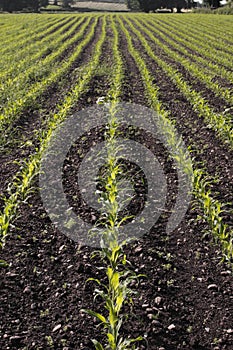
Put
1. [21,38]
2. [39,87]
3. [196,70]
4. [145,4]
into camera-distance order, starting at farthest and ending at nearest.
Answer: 1. [145,4]
2. [21,38]
3. [196,70]
4. [39,87]

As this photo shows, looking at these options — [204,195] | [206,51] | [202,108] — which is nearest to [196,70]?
[202,108]

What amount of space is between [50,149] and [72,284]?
355 cm

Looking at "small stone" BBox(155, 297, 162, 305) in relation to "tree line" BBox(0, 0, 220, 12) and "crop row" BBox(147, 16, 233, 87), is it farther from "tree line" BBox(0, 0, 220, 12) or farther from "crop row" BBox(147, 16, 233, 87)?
"tree line" BBox(0, 0, 220, 12)

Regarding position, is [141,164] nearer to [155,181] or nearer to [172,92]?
[155,181]

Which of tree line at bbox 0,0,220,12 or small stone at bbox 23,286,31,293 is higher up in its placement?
tree line at bbox 0,0,220,12

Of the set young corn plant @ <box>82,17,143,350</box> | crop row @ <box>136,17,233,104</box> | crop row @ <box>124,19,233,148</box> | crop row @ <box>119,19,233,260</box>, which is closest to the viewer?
young corn plant @ <box>82,17,143,350</box>

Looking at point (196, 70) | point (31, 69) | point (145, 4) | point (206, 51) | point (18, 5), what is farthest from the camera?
point (145, 4)

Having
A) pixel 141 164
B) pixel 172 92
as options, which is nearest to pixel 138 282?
pixel 141 164

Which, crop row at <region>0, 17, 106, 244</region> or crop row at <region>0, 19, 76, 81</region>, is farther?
crop row at <region>0, 19, 76, 81</region>

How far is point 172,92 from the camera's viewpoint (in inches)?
465

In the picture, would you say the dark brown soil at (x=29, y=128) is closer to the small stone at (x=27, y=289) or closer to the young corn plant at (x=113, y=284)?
the young corn plant at (x=113, y=284)

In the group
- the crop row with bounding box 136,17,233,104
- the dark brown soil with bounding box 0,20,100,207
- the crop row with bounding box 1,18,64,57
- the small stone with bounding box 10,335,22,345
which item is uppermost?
the crop row with bounding box 1,18,64,57

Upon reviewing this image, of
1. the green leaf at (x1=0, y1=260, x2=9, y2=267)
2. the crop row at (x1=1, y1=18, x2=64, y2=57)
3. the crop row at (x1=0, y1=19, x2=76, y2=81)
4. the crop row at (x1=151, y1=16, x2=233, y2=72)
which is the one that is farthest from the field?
the crop row at (x1=1, y1=18, x2=64, y2=57)

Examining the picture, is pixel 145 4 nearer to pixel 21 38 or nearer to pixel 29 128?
pixel 21 38
